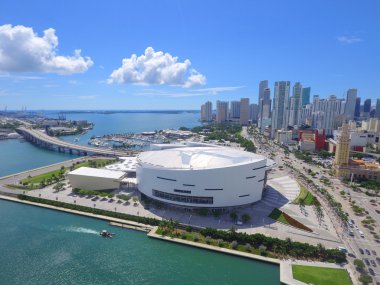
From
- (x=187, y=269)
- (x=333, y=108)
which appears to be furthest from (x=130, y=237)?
(x=333, y=108)

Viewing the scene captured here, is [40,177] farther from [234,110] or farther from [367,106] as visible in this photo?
[367,106]

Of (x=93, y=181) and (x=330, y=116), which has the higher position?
(x=330, y=116)

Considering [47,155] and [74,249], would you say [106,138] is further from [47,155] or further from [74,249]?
[74,249]

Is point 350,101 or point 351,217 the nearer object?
point 351,217

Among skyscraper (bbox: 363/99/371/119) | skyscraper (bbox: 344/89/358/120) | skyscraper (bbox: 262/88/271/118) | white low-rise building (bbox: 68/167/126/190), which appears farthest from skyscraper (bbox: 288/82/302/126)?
skyscraper (bbox: 363/99/371/119)

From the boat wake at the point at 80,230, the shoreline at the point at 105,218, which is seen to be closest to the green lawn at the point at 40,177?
the shoreline at the point at 105,218

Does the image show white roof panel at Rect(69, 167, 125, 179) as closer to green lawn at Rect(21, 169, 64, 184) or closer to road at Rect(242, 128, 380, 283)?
green lawn at Rect(21, 169, 64, 184)

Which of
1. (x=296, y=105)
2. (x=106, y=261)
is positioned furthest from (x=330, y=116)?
(x=106, y=261)
